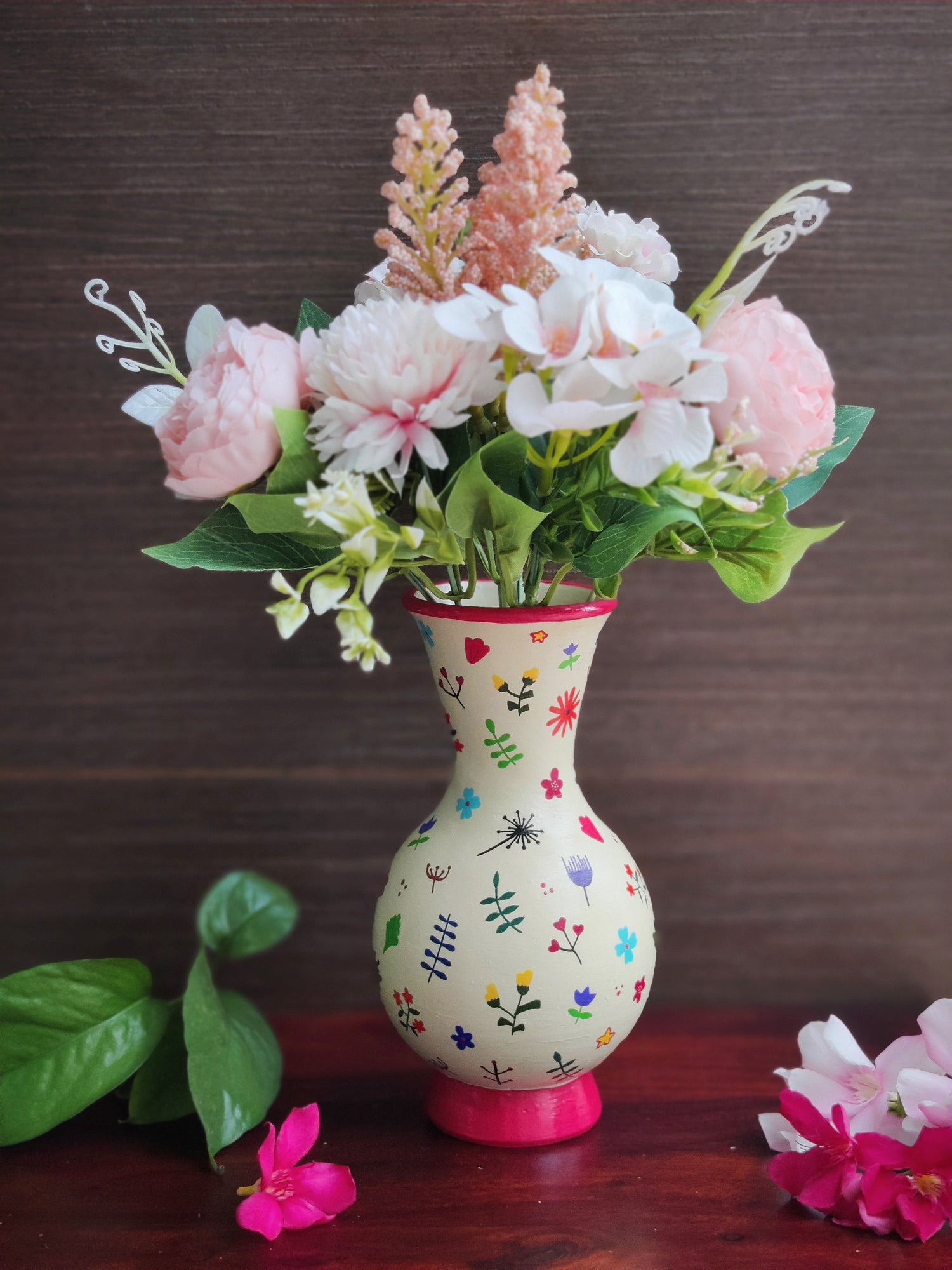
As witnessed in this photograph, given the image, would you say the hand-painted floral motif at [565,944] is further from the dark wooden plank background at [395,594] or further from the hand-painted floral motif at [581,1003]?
the dark wooden plank background at [395,594]

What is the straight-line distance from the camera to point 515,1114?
0.68 metres

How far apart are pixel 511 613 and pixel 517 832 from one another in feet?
0.44

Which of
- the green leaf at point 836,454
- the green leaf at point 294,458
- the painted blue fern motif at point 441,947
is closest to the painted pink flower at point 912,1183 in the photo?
the painted blue fern motif at point 441,947

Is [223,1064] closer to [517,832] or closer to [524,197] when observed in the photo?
[517,832]

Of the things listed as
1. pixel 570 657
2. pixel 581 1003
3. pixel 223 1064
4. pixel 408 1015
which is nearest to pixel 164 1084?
pixel 223 1064

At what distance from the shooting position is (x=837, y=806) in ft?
3.01

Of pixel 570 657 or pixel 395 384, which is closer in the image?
pixel 395 384

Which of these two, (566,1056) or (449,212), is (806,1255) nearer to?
(566,1056)

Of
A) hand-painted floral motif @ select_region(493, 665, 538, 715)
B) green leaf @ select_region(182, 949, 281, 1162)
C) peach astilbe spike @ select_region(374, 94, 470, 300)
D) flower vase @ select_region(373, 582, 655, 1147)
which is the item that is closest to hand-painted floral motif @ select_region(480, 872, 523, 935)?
flower vase @ select_region(373, 582, 655, 1147)

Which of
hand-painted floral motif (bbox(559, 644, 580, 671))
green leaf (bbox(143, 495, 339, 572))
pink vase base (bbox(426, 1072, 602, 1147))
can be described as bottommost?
pink vase base (bbox(426, 1072, 602, 1147))

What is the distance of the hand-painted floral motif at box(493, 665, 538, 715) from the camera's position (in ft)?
2.08

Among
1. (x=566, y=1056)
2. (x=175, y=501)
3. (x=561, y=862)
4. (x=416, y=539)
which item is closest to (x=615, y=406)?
(x=416, y=539)

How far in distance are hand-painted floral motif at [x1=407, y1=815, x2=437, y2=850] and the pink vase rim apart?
136 millimetres

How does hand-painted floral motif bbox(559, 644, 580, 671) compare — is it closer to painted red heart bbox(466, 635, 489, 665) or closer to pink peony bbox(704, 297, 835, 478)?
painted red heart bbox(466, 635, 489, 665)
